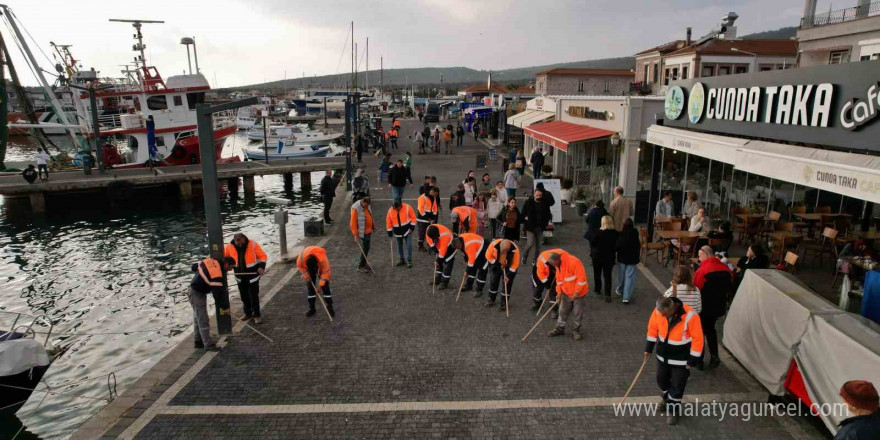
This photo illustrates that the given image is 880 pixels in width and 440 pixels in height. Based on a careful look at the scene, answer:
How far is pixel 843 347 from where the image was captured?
18.0 feet

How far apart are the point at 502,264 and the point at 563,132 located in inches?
463

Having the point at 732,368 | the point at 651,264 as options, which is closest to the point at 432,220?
the point at 651,264

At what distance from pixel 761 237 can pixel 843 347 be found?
27.3 ft

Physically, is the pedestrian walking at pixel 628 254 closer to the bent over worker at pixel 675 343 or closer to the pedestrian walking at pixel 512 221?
the pedestrian walking at pixel 512 221

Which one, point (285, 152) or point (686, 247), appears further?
point (285, 152)

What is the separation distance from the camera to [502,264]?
927cm

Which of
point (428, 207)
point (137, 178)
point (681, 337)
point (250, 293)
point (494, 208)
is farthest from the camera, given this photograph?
point (137, 178)

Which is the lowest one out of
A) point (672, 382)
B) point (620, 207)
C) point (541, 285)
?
point (672, 382)

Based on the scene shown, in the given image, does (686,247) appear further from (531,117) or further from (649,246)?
(531,117)

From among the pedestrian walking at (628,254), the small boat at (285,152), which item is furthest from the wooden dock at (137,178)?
the pedestrian walking at (628,254)

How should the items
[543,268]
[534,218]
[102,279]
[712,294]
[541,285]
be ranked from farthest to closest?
1. [102,279]
2. [534,218]
3. [541,285]
4. [543,268]
5. [712,294]

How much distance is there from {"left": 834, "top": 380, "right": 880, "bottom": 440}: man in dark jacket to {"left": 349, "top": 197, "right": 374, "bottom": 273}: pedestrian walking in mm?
8956

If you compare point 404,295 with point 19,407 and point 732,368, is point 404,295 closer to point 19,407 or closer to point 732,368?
point 732,368

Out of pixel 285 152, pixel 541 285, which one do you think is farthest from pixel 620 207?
pixel 285 152
